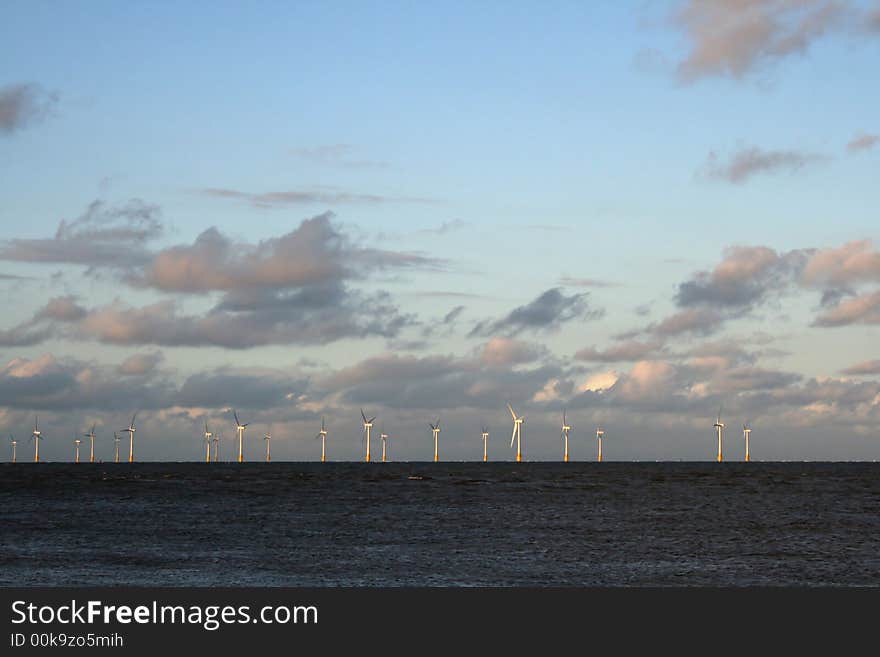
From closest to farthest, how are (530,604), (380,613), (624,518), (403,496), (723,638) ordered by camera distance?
(723,638)
(380,613)
(530,604)
(624,518)
(403,496)

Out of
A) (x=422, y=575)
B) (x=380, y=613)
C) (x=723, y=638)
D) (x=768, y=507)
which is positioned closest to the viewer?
(x=723, y=638)

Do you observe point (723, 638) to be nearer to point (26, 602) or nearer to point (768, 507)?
point (26, 602)

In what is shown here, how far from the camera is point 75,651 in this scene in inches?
1123

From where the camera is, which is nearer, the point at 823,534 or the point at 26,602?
the point at 26,602

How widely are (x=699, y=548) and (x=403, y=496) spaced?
93.6 m

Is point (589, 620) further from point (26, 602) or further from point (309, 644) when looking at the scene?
point (26, 602)

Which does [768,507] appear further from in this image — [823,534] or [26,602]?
[26,602]

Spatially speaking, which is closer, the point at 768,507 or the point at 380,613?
the point at 380,613

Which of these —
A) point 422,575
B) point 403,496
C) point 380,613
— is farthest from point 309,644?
point 403,496

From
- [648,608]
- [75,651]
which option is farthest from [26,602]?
[648,608]

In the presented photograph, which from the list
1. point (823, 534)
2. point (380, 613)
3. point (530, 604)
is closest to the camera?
point (380, 613)

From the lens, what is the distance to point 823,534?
308 ft

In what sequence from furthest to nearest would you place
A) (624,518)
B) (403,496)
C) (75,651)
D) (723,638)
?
(403,496) → (624,518) → (723,638) → (75,651)

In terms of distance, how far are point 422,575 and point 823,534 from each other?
47134mm
